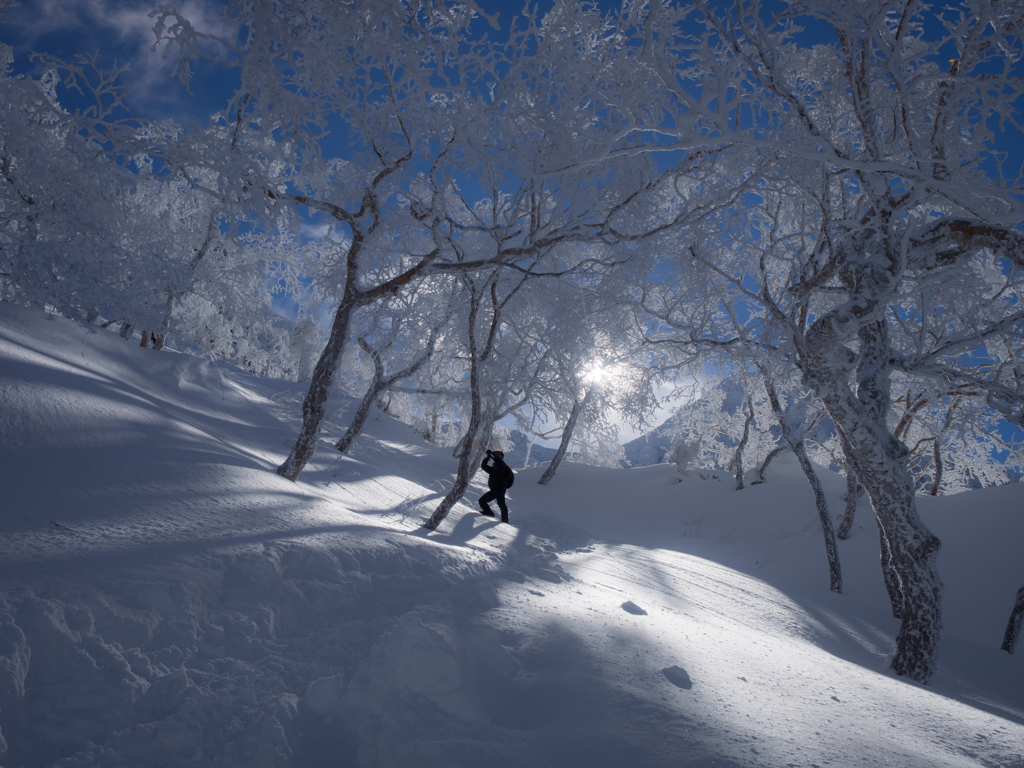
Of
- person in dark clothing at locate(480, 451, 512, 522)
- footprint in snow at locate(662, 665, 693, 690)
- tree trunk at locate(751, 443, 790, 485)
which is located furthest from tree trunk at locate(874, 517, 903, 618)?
tree trunk at locate(751, 443, 790, 485)

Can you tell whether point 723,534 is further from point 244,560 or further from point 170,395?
point 170,395

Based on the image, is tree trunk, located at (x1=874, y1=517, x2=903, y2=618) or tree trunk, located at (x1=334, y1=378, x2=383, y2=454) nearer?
tree trunk, located at (x1=874, y1=517, x2=903, y2=618)

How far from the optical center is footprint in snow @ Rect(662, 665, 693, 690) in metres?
2.03

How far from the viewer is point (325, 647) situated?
1.88m

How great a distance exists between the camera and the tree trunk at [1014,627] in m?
5.84

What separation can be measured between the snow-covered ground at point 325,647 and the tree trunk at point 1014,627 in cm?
168

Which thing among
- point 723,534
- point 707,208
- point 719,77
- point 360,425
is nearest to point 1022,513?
point 723,534

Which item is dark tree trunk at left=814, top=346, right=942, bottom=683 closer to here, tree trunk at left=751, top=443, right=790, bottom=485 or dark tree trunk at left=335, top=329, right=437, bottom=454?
dark tree trunk at left=335, top=329, right=437, bottom=454

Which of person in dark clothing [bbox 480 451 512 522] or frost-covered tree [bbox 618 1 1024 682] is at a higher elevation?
frost-covered tree [bbox 618 1 1024 682]

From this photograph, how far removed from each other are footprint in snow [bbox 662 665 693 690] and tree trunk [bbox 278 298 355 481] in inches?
195

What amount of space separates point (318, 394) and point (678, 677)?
207 inches

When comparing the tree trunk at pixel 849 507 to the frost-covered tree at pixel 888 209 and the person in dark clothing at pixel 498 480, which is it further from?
the person in dark clothing at pixel 498 480

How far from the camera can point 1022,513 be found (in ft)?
28.7

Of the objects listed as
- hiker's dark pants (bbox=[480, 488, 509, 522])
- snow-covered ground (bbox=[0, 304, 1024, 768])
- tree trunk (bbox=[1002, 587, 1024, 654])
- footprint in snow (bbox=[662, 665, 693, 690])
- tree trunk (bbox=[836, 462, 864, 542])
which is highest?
tree trunk (bbox=[836, 462, 864, 542])
